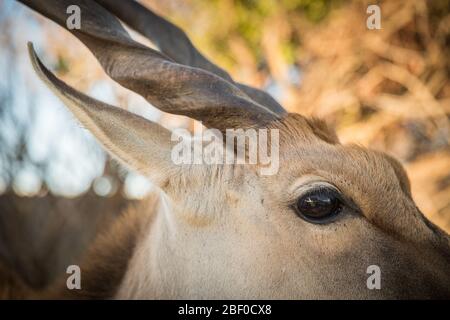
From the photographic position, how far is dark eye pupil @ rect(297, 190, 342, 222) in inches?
95.0

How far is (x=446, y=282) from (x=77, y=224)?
19.1 ft

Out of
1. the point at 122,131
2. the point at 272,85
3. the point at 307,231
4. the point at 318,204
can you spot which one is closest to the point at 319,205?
the point at 318,204

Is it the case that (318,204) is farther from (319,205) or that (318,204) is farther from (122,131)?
(122,131)

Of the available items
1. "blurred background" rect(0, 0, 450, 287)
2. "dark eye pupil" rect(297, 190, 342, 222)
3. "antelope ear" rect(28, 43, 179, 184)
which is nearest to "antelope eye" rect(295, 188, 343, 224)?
"dark eye pupil" rect(297, 190, 342, 222)

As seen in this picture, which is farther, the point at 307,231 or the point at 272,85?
the point at 272,85

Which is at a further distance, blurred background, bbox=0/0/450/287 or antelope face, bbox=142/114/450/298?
blurred background, bbox=0/0/450/287

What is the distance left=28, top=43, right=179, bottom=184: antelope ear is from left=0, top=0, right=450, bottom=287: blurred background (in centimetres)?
426

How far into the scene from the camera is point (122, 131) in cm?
248

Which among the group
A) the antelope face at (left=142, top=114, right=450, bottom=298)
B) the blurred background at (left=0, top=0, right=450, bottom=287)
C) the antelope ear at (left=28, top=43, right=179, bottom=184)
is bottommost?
the antelope face at (left=142, top=114, right=450, bottom=298)

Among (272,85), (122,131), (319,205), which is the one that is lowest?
(319,205)

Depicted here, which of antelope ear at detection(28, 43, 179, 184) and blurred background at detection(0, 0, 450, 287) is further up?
blurred background at detection(0, 0, 450, 287)

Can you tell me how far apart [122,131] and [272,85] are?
24.4 ft

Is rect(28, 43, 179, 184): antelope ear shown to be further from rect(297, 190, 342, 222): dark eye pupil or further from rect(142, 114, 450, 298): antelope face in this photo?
rect(297, 190, 342, 222): dark eye pupil

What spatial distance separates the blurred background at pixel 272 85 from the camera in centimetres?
686
